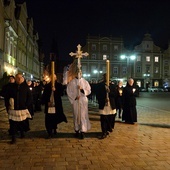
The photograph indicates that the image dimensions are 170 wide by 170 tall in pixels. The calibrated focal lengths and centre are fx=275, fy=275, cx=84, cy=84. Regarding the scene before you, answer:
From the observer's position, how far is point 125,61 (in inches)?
2985

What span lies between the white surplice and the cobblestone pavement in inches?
15.4

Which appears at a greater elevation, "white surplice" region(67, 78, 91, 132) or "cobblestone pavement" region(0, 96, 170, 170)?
"white surplice" region(67, 78, 91, 132)

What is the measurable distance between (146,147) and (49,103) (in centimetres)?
320

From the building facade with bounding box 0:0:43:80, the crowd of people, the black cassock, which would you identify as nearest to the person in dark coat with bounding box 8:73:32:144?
the crowd of people

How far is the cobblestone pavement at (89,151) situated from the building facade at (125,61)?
203 feet

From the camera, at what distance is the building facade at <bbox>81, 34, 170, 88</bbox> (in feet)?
238

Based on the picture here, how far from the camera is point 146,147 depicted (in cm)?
712

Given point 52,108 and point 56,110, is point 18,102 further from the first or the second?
point 56,110

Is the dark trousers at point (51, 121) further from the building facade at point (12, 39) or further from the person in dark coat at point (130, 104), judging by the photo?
the building facade at point (12, 39)

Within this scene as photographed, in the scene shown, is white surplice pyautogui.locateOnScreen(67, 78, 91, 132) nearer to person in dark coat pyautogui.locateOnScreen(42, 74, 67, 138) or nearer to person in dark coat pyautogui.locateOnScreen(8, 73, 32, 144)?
person in dark coat pyautogui.locateOnScreen(42, 74, 67, 138)

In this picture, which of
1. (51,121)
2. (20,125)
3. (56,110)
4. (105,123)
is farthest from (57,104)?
(105,123)

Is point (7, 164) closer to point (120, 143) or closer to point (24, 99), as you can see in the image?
point (24, 99)

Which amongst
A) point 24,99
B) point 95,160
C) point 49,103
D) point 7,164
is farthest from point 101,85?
point 7,164

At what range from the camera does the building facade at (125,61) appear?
238 feet
